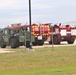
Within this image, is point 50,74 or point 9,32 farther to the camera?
point 9,32

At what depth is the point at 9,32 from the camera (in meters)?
37.8

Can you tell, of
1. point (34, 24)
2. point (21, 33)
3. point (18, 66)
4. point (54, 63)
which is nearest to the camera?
point (18, 66)

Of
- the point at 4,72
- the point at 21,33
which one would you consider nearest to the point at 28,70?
the point at 4,72

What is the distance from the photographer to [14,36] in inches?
1469

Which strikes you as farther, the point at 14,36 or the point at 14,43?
the point at 14,36

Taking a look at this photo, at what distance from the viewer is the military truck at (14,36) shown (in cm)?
3646

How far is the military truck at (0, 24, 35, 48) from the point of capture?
3646 cm

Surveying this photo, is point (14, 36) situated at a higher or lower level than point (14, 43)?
higher

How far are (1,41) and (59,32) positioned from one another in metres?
8.11

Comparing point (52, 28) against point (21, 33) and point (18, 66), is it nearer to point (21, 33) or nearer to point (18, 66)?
point (21, 33)

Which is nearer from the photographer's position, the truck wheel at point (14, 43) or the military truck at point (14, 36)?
the truck wheel at point (14, 43)

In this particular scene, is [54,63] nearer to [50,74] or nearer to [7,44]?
[50,74]

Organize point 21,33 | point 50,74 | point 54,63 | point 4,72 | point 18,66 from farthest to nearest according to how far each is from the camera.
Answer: point 21,33
point 54,63
point 18,66
point 4,72
point 50,74

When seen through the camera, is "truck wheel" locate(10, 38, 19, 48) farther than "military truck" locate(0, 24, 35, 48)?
No
